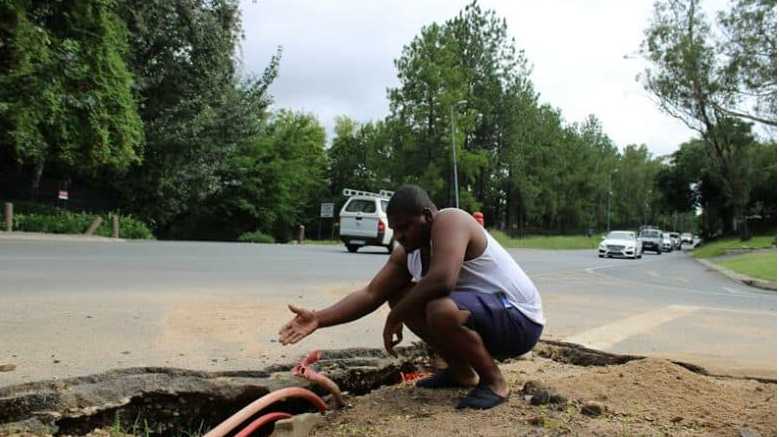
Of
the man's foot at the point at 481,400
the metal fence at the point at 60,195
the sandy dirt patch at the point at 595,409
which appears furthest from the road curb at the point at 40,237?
the man's foot at the point at 481,400

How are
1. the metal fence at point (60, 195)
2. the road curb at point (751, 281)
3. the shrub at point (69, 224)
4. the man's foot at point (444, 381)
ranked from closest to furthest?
the man's foot at point (444, 381)
the road curb at point (751, 281)
the shrub at point (69, 224)
the metal fence at point (60, 195)

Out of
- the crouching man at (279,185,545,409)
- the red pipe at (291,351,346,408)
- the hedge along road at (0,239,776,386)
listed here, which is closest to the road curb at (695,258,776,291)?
the hedge along road at (0,239,776,386)

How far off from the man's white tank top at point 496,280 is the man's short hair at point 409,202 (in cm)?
30

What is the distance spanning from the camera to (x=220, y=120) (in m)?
26.8

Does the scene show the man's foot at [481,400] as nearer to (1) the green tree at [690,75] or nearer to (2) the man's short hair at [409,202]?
(2) the man's short hair at [409,202]

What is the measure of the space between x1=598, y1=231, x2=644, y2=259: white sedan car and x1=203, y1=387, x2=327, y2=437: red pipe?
90.6 feet

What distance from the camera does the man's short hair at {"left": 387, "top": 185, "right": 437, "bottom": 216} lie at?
3.09 meters

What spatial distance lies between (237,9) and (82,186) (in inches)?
374

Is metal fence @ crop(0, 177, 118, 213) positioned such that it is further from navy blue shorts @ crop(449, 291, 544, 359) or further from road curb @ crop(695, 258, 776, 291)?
navy blue shorts @ crop(449, 291, 544, 359)

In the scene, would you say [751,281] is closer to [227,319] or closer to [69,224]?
[227,319]

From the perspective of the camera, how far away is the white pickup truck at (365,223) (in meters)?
19.1

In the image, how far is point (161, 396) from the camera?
3.34 m

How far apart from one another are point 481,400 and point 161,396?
5.38 feet

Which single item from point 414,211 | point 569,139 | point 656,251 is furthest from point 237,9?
point 569,139
